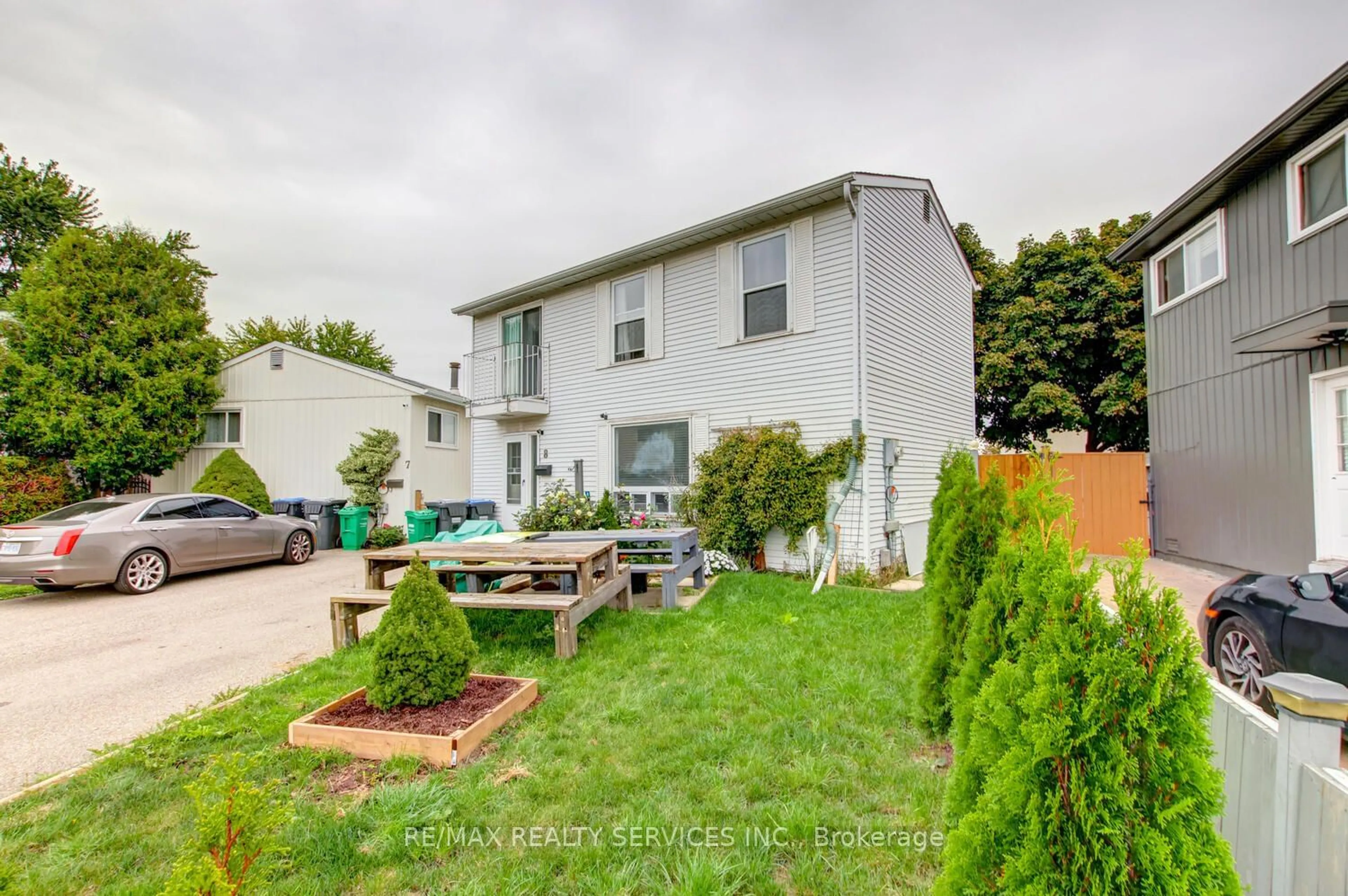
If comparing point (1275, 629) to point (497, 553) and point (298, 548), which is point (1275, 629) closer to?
point (497, 553)

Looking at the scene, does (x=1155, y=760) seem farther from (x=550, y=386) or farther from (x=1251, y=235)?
(x=550, y=386)

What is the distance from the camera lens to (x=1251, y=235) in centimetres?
749

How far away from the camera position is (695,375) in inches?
374

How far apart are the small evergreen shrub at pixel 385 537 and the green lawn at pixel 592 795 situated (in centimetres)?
884

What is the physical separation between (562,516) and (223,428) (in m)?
11.5

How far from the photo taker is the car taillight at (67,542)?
7.02 metres

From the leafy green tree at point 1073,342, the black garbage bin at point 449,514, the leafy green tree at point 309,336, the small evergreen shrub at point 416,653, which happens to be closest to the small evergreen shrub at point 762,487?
the small evergreen shrub at point 416,653

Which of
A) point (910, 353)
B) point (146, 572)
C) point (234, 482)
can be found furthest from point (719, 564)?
point (234, 482)

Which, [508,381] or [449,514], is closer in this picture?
[508,381]

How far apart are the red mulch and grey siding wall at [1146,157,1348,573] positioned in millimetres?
9262

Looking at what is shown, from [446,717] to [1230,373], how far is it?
35.2 feet

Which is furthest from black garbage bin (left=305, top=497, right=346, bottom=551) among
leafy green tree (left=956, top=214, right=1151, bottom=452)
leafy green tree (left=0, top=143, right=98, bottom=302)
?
leafy green tree (left=956, top=214, right=1151, bottom=452)

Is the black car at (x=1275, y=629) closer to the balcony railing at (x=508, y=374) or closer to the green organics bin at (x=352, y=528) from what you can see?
the balcony railing at (x=508, y=374)

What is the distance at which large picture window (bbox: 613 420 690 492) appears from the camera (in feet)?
31.4
